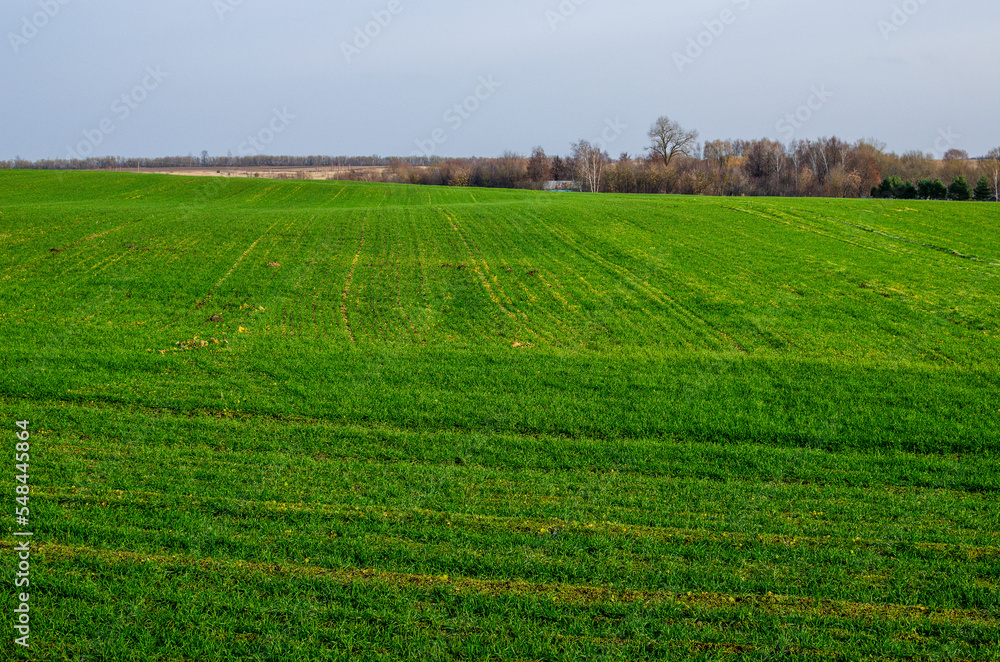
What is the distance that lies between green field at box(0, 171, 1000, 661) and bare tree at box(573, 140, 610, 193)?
2786 inches

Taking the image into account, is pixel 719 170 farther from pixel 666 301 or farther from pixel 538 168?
pixel 666 301

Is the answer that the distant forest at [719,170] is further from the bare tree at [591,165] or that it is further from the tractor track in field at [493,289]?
the tractor track in field at [493,289]

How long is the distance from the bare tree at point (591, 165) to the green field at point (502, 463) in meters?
70.8

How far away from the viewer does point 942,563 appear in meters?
6.88

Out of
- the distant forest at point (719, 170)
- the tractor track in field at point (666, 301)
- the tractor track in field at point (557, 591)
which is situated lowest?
the tractor track in field at point (557, 591)

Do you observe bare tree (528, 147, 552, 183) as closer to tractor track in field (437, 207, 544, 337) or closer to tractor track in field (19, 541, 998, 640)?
tractor track in field (437, 207, 544, 337)

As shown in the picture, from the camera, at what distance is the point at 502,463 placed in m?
9.42

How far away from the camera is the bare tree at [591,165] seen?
9138cm

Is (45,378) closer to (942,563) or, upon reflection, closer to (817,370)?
(942,563)

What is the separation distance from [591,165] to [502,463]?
9140 centimetres

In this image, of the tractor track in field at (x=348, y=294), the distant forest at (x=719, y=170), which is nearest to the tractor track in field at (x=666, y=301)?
the tractor track in field at (x=348, y=294)

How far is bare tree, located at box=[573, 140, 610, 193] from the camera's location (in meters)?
91.4

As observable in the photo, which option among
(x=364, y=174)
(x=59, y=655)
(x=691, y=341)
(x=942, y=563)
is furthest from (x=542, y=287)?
(x=364, y=174)

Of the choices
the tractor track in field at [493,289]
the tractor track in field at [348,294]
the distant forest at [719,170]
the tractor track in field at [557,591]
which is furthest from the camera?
the distant forest at [719,170]
